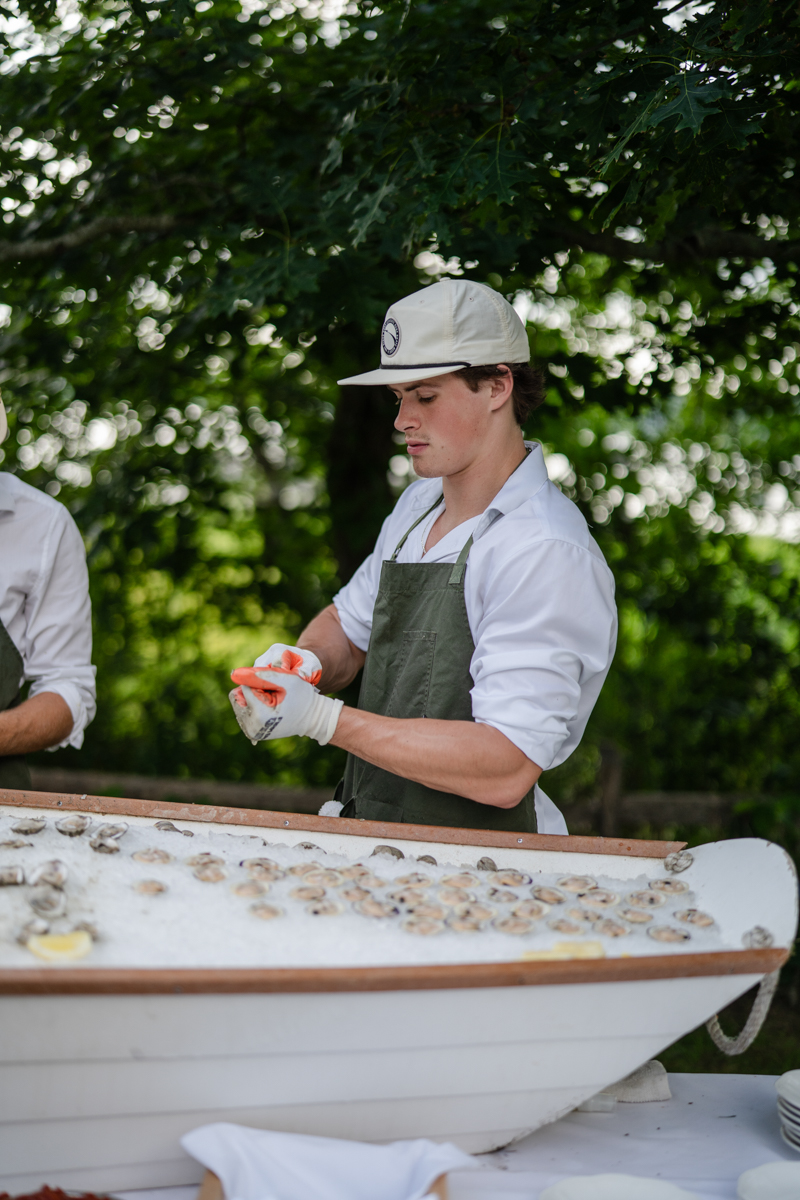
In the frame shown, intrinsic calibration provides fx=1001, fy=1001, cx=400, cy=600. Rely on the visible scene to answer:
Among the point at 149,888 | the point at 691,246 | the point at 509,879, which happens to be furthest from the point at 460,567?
the point at 691,246

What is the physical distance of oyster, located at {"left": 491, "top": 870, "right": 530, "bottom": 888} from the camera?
1.42m

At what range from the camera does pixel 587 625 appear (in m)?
1.66

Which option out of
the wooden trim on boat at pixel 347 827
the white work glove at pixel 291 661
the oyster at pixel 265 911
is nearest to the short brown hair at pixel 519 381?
the white work glove at pixel 291 661

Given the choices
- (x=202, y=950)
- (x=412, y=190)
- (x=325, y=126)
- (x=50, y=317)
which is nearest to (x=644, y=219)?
(x=412, y=190)

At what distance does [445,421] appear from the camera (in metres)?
1.82

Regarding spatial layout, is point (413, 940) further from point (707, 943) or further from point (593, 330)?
point (593, 330)

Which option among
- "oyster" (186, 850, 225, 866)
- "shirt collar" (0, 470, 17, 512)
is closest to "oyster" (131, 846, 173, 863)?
"oyster" (186, 850, 225, 866)

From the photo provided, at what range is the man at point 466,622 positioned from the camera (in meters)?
1.60

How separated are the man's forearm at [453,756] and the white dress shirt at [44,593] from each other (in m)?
0.73

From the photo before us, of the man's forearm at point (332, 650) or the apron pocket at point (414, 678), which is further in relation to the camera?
the man's forearm at point (332, 650)

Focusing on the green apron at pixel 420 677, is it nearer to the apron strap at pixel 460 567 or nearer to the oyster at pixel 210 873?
the apron strap at pixel 460 567

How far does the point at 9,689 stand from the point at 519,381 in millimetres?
1192

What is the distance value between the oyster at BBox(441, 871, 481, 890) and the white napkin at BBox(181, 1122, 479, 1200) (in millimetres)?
330

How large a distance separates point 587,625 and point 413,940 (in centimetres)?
66
